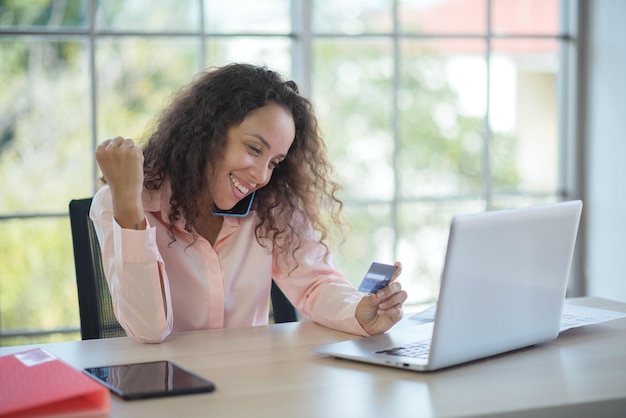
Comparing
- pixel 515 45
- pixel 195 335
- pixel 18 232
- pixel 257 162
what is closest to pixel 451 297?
pixel 195 335

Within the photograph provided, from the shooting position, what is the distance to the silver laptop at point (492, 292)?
4.67 ft

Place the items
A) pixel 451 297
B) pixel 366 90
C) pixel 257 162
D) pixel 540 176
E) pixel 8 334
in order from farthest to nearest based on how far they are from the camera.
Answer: pixel 540 176, pixel 366 90, pixel 8 334, pixel 257 162, pixel 451 297

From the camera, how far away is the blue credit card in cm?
183

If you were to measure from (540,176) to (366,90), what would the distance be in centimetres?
93

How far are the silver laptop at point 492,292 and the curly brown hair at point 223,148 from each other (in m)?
0.54

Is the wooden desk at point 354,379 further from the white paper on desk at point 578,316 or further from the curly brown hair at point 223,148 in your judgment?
the curly brown hair at point 223,148

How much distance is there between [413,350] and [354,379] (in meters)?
0.21

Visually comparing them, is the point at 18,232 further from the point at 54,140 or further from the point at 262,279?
the point at 262,279

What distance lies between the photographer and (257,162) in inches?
79.6

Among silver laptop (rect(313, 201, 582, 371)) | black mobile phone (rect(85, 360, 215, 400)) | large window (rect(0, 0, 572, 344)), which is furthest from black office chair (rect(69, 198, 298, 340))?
large window (rect(0, 0, 572, 344))

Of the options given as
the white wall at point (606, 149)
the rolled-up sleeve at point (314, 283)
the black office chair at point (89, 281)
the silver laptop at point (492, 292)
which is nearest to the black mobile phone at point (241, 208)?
the rolled-up sleeve at point (314, 283)

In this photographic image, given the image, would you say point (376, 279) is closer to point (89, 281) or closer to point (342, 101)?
point (89, 281)

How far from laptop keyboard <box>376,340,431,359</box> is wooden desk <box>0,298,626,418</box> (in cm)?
7

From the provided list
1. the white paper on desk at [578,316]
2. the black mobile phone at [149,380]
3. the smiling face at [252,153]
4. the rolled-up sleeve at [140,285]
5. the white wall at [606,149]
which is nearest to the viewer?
the black mobile phone at [149,380]
